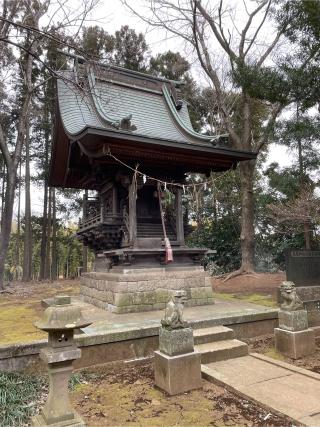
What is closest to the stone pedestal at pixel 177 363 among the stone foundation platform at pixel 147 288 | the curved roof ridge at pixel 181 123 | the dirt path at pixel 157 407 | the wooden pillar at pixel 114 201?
the dirt path at pixel 157 407

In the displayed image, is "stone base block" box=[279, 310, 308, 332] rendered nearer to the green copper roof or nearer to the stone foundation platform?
the stone foundation platform

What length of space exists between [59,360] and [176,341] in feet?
5.08

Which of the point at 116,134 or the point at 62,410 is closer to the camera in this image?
the point at 62,410

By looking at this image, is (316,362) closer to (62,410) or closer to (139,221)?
(62,410)

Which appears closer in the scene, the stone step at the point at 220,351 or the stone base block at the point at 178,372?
the stone base block at the point at 178,372

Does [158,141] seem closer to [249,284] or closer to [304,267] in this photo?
[304,267]

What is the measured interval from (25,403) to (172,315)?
77.4 inches

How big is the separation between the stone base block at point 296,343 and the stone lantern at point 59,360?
361 cm

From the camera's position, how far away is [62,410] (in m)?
2.97

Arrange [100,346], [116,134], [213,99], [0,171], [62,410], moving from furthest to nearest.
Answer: [0,171] < [213,99] < [116,134] < [100,346] < [62,410]

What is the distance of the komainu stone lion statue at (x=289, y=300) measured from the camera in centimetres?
539

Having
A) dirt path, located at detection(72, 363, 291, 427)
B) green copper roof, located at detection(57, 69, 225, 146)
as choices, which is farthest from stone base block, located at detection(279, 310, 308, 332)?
green copper roof, located at detection(57, 69, 225, 146)

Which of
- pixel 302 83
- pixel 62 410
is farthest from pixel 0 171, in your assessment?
pixel 62 410

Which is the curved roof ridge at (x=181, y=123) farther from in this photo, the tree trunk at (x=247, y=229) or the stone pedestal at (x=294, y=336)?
the tree trunk at (x=247, y=229)
